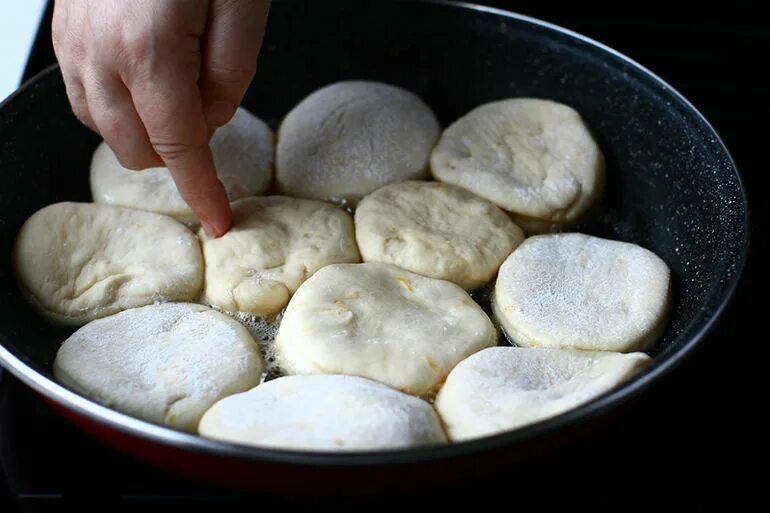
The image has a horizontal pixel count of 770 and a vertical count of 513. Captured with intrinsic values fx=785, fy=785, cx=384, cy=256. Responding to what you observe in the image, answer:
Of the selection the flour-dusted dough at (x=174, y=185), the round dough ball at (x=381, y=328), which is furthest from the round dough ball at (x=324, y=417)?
the flour-dusted dough at (x=174, y=185)

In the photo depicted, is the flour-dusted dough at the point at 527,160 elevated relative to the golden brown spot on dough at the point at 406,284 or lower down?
elevated

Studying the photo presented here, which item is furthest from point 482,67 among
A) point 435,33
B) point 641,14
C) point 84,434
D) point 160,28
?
point 84,434

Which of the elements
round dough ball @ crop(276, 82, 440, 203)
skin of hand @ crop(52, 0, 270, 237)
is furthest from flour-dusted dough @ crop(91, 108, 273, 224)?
skin of hand @ crop(52, 0, 270, 237)

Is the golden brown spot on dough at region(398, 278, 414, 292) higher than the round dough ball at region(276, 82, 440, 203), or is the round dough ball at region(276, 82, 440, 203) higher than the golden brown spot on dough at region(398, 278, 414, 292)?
the round dough ball at region(276, 82, 440, 203)

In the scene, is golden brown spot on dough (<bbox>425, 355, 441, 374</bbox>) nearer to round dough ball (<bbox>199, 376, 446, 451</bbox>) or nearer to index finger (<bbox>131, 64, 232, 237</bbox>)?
round dough ball (<bbox>199, 376, 446, 451</bbox>)

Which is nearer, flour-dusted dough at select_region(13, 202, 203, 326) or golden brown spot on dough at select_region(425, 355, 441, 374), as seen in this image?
golden brown spot on dough at select_region(425, 355, 441, 374)

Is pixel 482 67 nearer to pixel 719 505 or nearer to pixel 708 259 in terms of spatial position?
pixel 708 259

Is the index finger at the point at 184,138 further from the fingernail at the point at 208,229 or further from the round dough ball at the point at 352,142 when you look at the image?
the round dough ball at the point at 352,142

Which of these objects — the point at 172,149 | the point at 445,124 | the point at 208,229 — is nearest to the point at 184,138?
the point at 172,149
